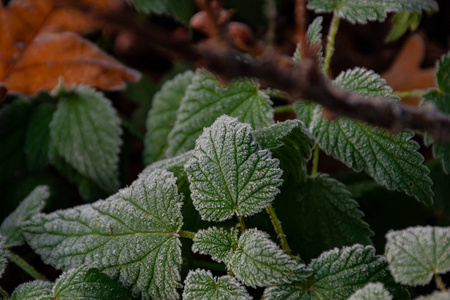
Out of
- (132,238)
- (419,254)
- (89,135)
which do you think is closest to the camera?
(419,254)

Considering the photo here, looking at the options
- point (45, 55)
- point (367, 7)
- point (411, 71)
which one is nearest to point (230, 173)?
point (367, 7)

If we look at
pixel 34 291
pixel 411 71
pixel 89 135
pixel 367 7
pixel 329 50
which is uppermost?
pixel 367 7

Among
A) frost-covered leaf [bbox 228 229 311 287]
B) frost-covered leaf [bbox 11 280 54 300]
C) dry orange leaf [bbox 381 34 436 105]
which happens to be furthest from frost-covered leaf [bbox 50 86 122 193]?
dry orange leaf [bbox 381 34 436 105]

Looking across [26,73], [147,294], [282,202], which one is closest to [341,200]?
[282,202]

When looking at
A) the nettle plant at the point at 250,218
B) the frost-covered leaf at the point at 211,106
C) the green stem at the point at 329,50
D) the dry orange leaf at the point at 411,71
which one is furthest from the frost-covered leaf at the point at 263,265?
the dry orange leaf at the point at 411,71

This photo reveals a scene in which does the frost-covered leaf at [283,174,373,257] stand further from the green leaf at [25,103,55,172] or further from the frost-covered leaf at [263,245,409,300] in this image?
the green leaf at [25,103,55,172]

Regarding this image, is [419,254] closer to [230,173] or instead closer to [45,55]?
[230,173]

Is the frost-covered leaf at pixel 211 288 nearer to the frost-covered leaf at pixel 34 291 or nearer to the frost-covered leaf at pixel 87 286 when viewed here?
the frost-covered leaf at pixel 87 286

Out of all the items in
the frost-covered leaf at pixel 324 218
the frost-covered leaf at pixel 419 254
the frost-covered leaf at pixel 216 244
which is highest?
the frost-covered leaf at pixel 419 254
